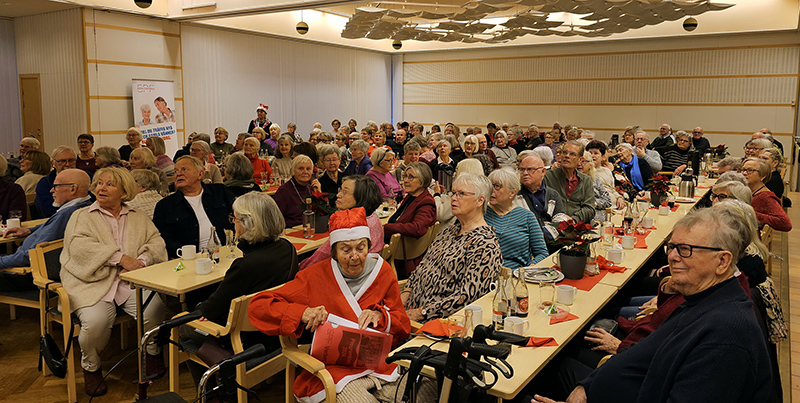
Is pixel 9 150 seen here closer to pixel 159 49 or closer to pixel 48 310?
pixel 159 49

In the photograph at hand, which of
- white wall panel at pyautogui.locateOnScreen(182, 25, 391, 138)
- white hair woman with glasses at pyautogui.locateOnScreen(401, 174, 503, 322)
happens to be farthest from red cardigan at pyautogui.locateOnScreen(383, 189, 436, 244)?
white wall panel at pyautogui.locateOnScreen(182, 25, 391, 138)

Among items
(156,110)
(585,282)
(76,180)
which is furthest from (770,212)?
(156,110)

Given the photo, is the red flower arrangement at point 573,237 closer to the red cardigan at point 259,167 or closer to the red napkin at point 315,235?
the red napkin at point 315,235

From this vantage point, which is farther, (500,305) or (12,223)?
(12,223)

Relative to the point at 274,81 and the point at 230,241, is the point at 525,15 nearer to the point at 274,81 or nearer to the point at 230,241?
the point at 230,241

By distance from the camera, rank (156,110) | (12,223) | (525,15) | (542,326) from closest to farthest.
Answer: (542,326) < (12,223) < (525,15) < (156,110)

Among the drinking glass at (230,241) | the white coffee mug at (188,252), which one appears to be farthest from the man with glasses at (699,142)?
the white coffee mug at (188,252)

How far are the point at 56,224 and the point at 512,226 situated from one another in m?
3.34

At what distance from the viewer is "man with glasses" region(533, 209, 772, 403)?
70.4 inches

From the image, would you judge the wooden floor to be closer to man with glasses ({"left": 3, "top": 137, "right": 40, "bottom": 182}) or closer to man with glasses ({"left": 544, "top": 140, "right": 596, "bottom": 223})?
man with glasses ({"left": 544, "top": 140, "right": 596, "bottom": 223})

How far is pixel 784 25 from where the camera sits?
13242mm

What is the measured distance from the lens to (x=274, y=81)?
15023mm

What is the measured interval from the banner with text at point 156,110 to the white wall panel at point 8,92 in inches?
103

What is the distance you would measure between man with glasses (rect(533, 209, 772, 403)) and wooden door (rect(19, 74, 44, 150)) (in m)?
12.7
